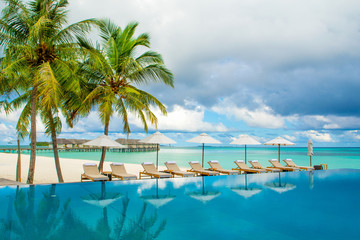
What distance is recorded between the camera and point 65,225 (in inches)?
175

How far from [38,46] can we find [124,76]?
10.7 ft

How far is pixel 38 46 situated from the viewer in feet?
27.5

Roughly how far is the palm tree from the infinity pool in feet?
8.75

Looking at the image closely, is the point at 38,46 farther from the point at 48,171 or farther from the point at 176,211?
the point at 48,171

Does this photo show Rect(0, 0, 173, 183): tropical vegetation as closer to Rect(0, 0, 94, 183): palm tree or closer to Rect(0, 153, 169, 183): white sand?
Rect(0, 0, 94, 183): palm tree

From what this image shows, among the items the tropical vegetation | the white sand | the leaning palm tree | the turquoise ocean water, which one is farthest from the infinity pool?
the turquoise ocean water

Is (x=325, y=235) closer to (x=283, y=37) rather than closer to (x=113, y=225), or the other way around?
(x=113, y=225)

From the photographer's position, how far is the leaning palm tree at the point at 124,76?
33.9 ft

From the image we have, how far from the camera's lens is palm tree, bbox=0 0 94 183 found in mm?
7820

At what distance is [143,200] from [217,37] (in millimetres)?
8245

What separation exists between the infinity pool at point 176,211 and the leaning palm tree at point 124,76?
3.24 metres

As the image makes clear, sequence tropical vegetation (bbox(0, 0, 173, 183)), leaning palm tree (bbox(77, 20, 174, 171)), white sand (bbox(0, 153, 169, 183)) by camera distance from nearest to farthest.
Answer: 1. tropical vegetation (bbox(0, 0, 173, 183))
2. leaning palm tree (bbox(77, 20, 174, 171))
3. white sand (bbox(0, 153, 169, 183))

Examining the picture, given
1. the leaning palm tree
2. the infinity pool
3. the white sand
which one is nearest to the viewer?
the infinity pool

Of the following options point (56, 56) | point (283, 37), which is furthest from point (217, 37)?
point (56, 56)
